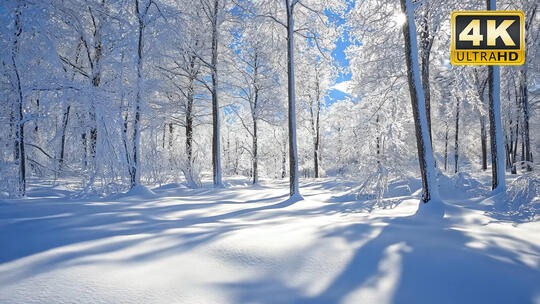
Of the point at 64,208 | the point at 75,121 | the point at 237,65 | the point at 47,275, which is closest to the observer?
the point at 47,275

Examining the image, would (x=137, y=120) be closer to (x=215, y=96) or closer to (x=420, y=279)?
(x=215, y=96)

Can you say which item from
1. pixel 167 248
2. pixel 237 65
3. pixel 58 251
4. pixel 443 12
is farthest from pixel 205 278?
pixel 237 65

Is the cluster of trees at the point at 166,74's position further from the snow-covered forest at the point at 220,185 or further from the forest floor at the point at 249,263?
the forest floor at the point at 249,263

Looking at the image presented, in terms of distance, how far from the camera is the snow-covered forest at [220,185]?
1.75m

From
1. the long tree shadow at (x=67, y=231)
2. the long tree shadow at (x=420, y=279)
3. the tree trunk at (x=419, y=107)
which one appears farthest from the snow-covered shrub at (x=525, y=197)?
the long tree shadow at (x=67, y=231)

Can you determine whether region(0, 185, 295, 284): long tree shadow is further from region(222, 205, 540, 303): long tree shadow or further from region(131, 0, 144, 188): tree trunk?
region(131, 0, 144, 188): tree trunk

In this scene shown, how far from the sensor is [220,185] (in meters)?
10.9

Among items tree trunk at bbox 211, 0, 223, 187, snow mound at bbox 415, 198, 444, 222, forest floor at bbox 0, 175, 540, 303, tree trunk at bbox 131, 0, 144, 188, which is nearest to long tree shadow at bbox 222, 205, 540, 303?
forest floor at bbox 0, 175, 540, 303

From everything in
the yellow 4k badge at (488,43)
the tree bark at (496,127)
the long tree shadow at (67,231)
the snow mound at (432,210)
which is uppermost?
the yellow 4k badge at (488,43)

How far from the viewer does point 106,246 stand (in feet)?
6.97

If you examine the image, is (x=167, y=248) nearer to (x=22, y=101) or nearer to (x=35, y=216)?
(x=35, y=216)

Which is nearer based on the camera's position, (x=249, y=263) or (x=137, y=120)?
(x=249, y=263)

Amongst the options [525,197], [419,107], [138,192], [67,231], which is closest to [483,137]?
[525,197]

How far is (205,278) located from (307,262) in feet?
2.60
